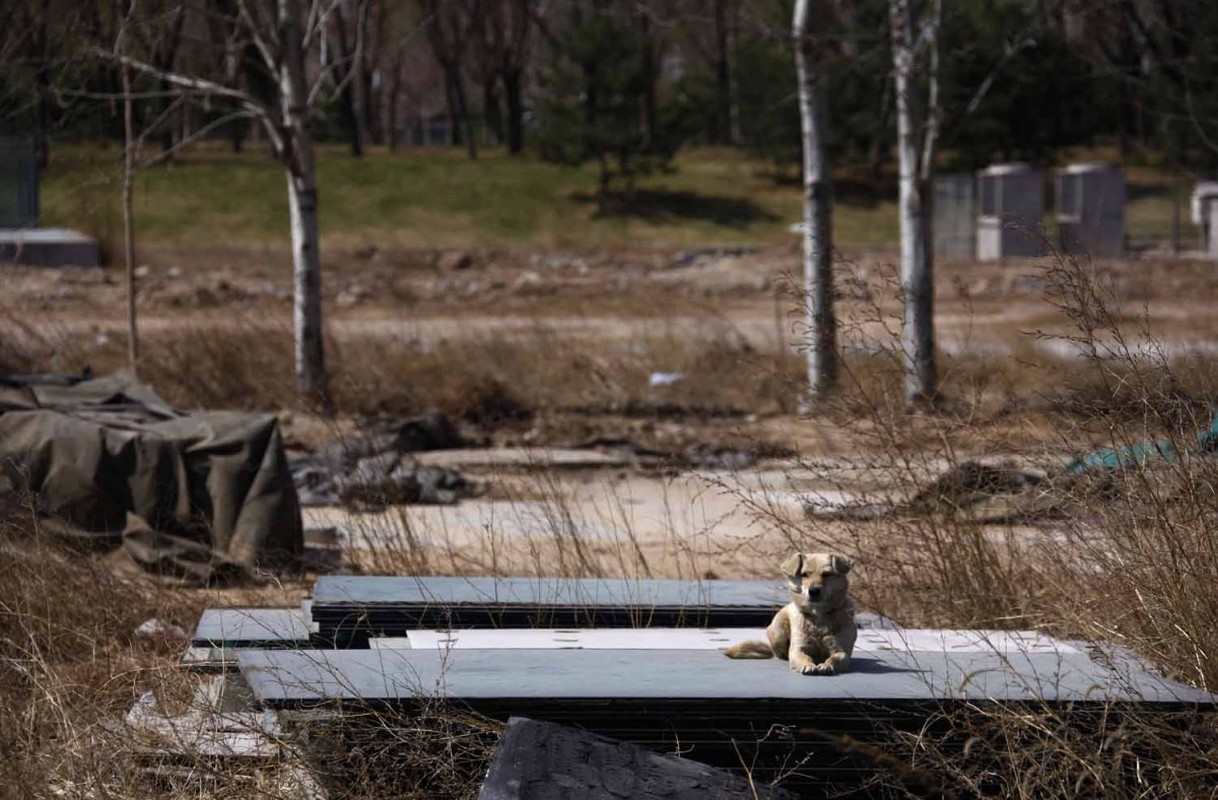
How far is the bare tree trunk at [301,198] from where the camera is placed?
13.6 m

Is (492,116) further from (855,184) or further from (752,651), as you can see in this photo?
(752,651)

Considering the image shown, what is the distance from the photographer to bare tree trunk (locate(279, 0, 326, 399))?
1362cm

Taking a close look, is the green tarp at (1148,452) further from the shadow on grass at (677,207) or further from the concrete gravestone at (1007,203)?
the shadow on grass at (677,207)

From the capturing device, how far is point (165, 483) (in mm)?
7988

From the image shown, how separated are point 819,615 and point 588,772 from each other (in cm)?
87

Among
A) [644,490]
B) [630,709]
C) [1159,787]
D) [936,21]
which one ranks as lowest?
[644,490]

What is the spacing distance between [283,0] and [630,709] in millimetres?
10752

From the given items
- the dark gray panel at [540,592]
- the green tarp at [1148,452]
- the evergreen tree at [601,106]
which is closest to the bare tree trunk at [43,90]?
the dark gray panel at [540,592]

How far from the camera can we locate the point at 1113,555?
5.00 metres

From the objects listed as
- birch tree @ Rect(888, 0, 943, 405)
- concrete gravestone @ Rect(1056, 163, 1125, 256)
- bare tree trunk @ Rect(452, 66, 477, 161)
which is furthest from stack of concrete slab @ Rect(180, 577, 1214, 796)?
bare tree trunk @ Rect(452, 66, 477, 161)

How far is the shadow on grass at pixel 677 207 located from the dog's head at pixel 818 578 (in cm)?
3651

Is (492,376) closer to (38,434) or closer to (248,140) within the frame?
(38,434)

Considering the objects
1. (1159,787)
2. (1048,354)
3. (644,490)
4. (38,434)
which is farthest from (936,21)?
(1159,787)

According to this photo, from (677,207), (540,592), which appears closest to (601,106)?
(677,207)
